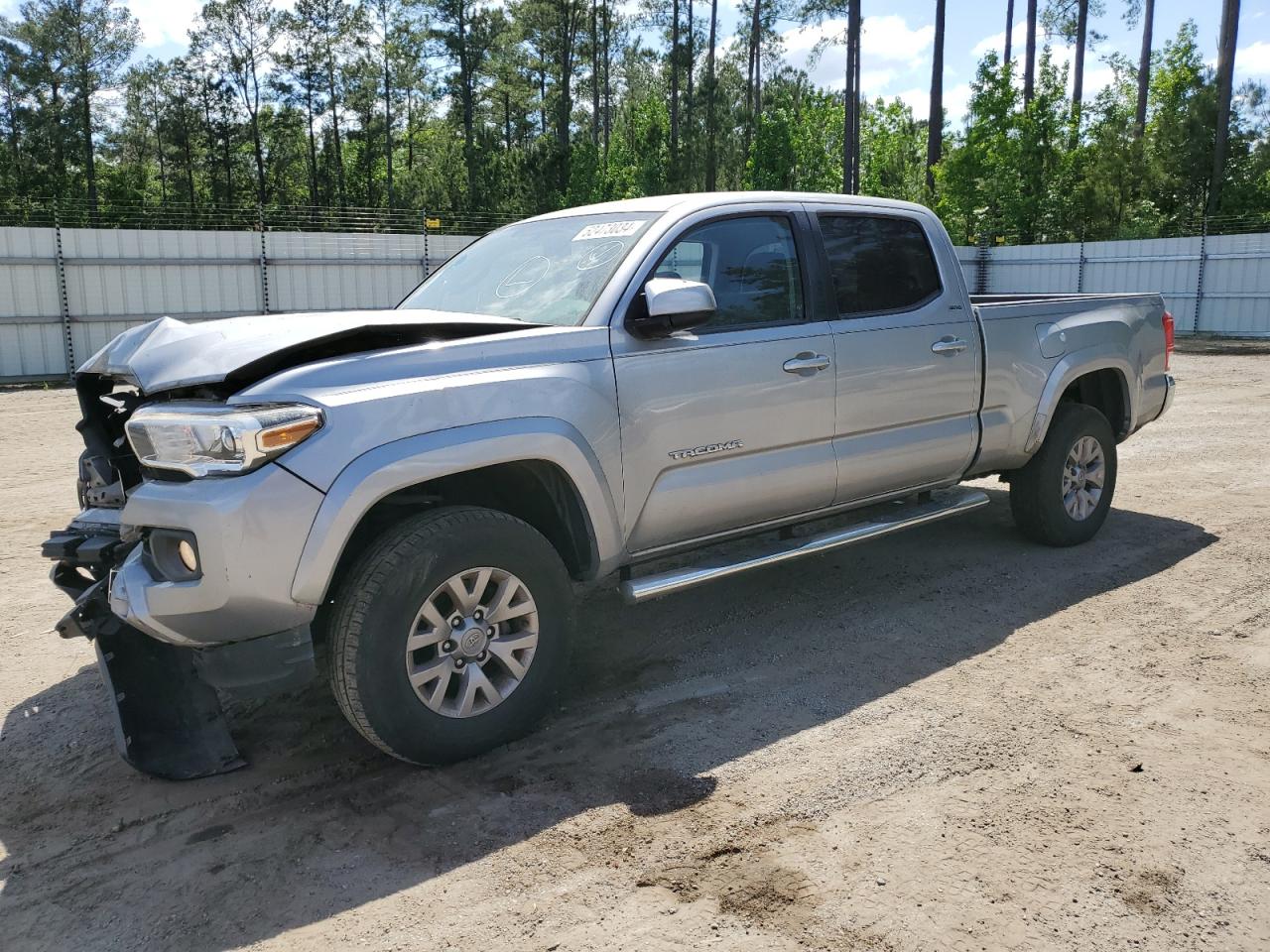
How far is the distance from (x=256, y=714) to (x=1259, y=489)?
7.20m

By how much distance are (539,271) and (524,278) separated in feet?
0.25

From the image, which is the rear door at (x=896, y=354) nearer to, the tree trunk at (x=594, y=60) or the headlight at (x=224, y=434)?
the headlight at (x=224, y=434)

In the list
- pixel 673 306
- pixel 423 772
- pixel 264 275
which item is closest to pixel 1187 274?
pixel 264 275

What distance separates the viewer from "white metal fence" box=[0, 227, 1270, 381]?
16.8 m

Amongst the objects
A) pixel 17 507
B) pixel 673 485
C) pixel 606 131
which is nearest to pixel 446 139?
pixel 606 131

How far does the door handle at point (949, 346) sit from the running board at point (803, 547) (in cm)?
82

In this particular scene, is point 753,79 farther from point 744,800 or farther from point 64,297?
point 744,800

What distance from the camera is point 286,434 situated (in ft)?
10.4

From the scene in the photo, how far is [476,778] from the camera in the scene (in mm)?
3578

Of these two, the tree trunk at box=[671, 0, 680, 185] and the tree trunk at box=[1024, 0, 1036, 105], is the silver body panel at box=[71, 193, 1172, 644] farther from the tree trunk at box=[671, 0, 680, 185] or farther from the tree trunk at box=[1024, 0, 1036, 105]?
the tree trunk at box=[671, 0, 680, 185]

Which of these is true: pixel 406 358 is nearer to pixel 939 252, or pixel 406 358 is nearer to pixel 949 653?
pixel 949 653

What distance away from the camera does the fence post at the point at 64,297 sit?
661 inches

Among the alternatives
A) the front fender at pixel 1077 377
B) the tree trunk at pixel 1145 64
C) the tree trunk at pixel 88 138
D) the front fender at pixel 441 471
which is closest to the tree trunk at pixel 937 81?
the tree trunk at pixel 1145 64

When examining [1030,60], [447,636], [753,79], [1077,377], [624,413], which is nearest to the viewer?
[447,636]
